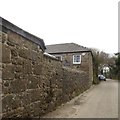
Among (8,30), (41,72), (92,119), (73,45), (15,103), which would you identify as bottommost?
(92,119)

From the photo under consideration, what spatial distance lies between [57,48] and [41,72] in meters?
32.3

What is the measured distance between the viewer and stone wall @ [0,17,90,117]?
22.7 feet

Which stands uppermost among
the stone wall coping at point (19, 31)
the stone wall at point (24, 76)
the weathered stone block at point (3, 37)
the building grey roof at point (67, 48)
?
the building grey roof at point (67, 48)

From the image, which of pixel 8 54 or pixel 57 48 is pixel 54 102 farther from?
pixel 57 48

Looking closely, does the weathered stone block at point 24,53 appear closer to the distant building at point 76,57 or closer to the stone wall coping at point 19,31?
the stone wall coping at point 19,31

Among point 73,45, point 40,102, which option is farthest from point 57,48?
point 40,102

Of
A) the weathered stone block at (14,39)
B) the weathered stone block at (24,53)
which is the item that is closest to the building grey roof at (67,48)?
the weathered stone block at (24,53)

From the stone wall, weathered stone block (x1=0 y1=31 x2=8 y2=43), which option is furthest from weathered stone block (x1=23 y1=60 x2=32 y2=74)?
weathered stone block (x1=0 y1=31 x2=8 y2=43)

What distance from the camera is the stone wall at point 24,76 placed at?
6.92 metres

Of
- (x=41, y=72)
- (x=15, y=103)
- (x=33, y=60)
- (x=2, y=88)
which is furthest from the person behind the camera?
(x=41, y=72)

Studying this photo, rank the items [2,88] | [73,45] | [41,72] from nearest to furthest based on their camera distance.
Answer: [2,88]
[41,72]
[73,45]

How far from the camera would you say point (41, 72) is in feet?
33.7

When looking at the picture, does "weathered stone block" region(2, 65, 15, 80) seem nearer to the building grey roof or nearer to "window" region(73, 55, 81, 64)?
the building grey roof

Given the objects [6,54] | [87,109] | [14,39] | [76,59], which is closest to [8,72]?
[6,54]
